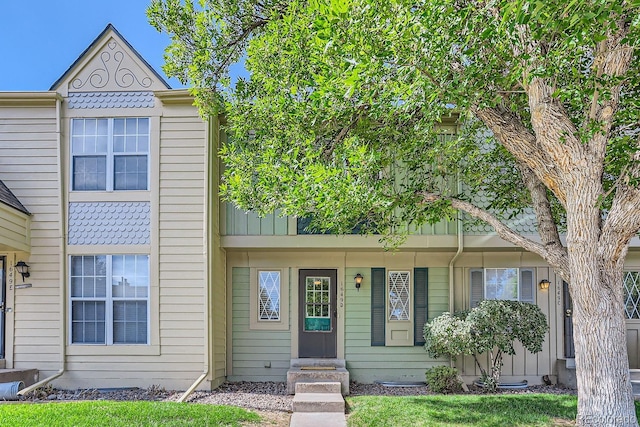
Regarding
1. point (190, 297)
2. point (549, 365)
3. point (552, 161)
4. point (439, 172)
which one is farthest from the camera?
point (549, 365)

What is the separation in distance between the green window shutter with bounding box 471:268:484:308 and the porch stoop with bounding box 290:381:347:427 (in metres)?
3.05

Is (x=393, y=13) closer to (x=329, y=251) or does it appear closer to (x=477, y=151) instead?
(x=477, y=151)

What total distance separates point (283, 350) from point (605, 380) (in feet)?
18.3

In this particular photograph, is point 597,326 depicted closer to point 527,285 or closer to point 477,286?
point 477,286

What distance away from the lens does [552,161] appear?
538cm

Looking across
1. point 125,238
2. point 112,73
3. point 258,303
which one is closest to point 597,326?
point 258,303

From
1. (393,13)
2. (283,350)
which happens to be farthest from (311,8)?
(283,350)

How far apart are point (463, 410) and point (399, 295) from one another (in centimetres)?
292

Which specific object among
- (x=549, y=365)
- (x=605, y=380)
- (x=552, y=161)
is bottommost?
(x=549, y=365)

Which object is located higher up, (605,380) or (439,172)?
(439,172)

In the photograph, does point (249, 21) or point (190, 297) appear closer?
point (249, 21)

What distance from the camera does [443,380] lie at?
8.41 m

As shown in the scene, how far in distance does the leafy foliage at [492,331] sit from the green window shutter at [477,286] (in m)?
0.73

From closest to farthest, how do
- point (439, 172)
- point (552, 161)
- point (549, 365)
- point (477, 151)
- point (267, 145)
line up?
1. point (552, 161)
2. point (267, 145)
3. point (439, 172)
4. point (477, 151)
5. point (549, 365)
